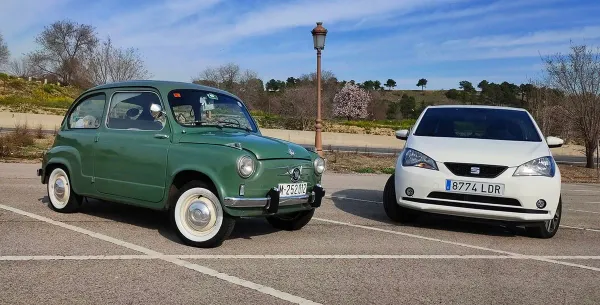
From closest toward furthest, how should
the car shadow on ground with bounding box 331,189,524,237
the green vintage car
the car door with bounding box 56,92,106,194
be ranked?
1. the green vintage car
2. the car door with bounding box 56,92,106,194
3. the car shadow on ground with bounding box 331,189,524,237

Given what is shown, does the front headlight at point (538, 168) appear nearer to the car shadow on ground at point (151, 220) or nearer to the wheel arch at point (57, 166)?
the car shadow on ground at point (151, 220)

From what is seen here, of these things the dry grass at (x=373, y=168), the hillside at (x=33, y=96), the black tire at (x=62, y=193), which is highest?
the hillside at (x=33, y=96)

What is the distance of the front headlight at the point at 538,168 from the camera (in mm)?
6109

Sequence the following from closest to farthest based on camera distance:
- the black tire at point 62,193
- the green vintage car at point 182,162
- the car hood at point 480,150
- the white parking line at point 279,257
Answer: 1. the white parking line at point 279,257
2. the green vintage car at point 182,162
3. the car hood at point 480,150
4. the black tire at point 62,193

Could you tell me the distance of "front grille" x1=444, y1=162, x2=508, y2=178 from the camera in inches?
241

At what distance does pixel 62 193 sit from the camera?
6.76 m

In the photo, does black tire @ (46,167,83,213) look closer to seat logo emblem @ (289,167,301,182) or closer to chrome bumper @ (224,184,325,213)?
chrome bumper @ (224,184,325,213)

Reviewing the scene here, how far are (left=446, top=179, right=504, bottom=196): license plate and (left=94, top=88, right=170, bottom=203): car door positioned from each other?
319 cm

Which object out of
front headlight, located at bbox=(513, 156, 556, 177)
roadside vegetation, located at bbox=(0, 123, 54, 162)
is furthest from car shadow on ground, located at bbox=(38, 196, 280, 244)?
roadside vegetation, located at bbox=(0, 123, 54, 162)

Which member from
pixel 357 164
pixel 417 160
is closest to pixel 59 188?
pixel 417 160

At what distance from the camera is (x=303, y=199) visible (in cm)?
566

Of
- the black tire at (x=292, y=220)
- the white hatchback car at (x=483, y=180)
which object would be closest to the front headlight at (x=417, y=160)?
→ the white hatchback car at (x=483, y=180)

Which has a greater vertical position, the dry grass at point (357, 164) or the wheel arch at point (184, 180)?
the wheel arch at point (184, 180)

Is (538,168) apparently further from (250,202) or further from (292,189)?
(250,202)
